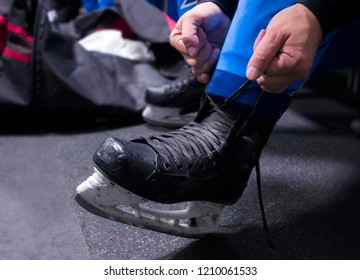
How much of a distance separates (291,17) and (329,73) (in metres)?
1.06

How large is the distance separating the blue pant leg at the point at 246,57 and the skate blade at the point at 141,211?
151mm

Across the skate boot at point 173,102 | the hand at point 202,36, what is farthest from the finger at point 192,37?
the skate boot at point 173,102

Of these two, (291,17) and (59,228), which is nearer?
(291,17)

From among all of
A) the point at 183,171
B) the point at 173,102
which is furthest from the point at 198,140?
the point at 173,102

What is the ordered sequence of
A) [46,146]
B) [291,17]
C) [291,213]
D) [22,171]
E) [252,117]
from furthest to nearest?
[46,146] → [22,171] → [291,213] → [252,117] → [291,17]

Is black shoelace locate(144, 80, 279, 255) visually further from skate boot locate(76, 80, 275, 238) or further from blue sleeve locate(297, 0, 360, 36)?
blue sleeve locate(297, 0, 360, 36)

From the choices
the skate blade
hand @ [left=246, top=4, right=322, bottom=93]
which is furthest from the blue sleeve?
the skate blade

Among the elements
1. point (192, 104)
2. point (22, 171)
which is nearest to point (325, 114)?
point (192, 104)

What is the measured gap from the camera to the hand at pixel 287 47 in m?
0.45

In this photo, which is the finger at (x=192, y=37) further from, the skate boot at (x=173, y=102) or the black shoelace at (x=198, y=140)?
the skate boot at (x=173, y=102)

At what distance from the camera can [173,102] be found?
1.07 m

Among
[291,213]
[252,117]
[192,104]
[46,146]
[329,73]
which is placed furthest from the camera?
[329,73]
